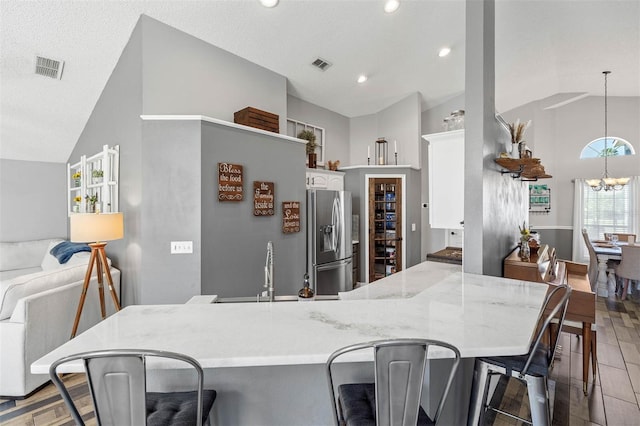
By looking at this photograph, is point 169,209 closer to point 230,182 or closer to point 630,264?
point 230,182

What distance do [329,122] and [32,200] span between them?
4.83 meters

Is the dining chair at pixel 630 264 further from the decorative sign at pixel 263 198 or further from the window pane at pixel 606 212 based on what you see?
the decorative sign at pixel 263 198

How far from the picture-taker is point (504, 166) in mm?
2463

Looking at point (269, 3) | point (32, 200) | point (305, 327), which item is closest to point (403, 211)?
point (269, 3)

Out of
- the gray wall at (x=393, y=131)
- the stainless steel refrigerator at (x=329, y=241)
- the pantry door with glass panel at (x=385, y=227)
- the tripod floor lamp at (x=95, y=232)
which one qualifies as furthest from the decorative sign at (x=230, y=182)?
the gray wall at (x=393, y=131)

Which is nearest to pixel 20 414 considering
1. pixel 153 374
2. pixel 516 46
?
pixel 153 374

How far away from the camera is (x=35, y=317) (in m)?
2.43

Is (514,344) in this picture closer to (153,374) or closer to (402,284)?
(402,284)

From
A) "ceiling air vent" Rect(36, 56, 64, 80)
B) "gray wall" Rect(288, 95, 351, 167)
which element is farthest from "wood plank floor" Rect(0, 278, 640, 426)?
"gray wall" Rect(288, 95, 351, 167)

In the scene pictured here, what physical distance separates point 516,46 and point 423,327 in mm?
4536

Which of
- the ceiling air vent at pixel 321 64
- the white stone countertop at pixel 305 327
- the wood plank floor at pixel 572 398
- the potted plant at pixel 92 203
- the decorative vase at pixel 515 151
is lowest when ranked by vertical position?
the wood plank floor at pixel 572 398

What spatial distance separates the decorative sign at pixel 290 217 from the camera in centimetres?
373

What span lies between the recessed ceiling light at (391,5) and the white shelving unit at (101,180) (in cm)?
309

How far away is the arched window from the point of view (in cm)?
628
